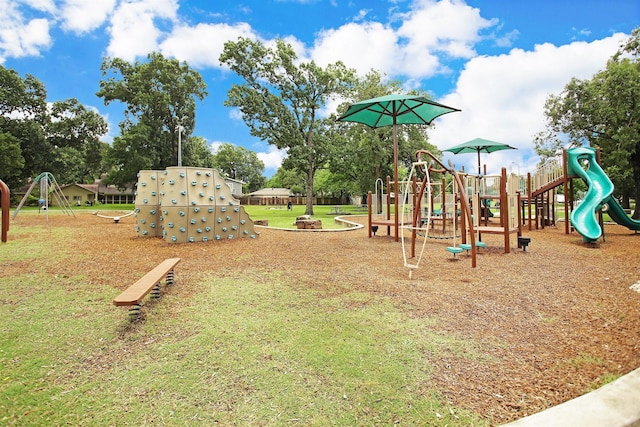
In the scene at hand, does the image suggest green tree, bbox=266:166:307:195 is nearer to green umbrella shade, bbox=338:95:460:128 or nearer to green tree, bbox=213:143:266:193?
green tree, bbox=213:143:266:193

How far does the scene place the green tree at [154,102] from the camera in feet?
Result: 118

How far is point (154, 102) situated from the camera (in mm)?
36594

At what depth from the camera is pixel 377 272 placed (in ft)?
20.9

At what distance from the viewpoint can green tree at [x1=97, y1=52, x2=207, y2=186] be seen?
3597cm

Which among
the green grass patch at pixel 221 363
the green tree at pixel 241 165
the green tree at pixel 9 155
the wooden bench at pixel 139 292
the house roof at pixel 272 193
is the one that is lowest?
the green grass patch at pixel 221 363

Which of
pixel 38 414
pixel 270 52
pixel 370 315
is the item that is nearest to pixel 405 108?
pixel 370 315

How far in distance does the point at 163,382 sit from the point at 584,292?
5.63 metres

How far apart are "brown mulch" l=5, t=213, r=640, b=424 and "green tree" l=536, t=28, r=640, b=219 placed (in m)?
9.38

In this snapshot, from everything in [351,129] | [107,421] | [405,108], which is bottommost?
[107,421]

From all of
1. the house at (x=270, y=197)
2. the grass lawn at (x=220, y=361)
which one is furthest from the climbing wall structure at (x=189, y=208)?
the house at (x=270, y=197)

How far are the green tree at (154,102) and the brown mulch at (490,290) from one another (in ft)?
94.0

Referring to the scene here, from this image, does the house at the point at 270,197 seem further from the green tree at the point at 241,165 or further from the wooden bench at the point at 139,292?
the wooden bench at the point at 139,292

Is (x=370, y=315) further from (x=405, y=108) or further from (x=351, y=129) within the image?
(x=351, y=129)

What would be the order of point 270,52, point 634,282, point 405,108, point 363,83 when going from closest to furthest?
1. point 634,282
2. point 405,108
3. point 270,52
4. point 363,83
